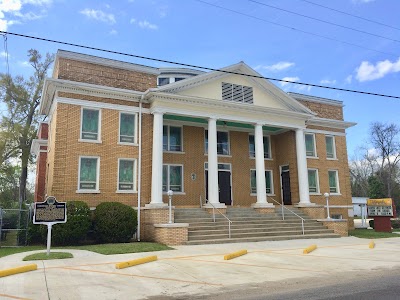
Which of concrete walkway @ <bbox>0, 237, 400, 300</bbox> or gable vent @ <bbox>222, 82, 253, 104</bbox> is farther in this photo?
gable vent @ <bbox>222, 82, 253, 104</bbox>

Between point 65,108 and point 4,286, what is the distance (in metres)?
11.8

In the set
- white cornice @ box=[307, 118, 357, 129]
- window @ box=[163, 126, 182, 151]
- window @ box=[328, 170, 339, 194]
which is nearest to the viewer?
window @ box=[163, 126, 182, 151]

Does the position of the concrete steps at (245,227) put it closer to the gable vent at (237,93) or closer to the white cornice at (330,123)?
the gable vent at (237,93)

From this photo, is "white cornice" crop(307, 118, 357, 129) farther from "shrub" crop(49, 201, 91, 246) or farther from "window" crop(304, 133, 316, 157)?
"shrub" crop(49, 201, 91, 246)

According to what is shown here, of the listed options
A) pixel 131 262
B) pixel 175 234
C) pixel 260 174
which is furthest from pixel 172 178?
pixel 131 262

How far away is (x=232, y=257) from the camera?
1174 cm

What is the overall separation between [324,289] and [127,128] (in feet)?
47.6

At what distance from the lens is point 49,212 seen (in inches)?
498

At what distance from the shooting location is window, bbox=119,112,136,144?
1933cm

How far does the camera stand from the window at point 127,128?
63.4 ft

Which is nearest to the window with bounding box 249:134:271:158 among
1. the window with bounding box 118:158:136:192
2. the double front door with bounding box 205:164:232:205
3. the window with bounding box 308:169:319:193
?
the double front door with bounding box 205:164:232:205

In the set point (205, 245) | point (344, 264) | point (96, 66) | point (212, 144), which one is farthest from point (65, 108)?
point (344, 264)

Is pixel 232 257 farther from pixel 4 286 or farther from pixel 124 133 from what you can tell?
pixel 124 133

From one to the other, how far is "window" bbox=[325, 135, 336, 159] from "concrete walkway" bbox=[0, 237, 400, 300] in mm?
12645
